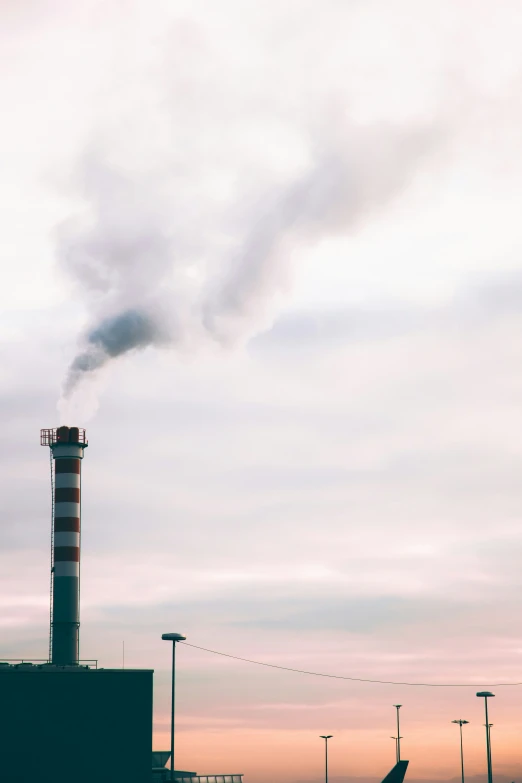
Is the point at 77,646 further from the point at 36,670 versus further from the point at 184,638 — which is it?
the point at 184,638

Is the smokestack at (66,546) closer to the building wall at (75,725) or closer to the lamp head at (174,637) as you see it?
the building wall at (75,725)

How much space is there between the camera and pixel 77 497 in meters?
Result: 80.7

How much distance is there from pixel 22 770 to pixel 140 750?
7904mm

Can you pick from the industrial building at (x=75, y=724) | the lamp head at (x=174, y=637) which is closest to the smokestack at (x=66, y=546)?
the industrial building at (x=75, y=724)

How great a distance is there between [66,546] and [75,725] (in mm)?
14657

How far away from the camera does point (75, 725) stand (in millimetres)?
69188

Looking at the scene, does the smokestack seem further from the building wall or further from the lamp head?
the lamp head

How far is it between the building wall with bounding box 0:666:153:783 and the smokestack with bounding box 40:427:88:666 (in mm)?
6362

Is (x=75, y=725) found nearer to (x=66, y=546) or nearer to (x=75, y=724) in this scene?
(x=75, y=724)

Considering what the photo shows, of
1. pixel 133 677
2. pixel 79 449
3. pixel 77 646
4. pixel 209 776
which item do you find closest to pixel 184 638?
pixel 133 677

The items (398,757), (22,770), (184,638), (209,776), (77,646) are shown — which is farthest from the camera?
(398,757)

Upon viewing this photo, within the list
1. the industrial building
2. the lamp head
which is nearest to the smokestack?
the industrial building

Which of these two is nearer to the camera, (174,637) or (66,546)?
(174,637)

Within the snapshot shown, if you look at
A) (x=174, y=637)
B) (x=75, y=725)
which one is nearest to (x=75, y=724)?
(x=75, y=725)
